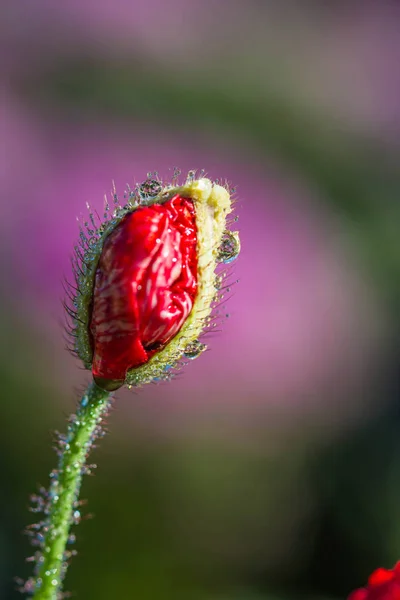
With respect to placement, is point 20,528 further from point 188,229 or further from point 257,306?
point 188,229

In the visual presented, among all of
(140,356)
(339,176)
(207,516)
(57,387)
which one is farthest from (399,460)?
(140,356)

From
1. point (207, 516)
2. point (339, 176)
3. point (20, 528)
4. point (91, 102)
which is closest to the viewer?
point (20, 528)

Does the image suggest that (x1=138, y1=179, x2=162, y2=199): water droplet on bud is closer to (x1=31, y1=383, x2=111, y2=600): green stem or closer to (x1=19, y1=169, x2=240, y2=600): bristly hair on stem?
(x1=19, y1=169, x2=240, y2=600): bristly hair on stem

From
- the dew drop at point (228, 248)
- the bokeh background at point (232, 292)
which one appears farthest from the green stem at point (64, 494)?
the bokeh background at point (232, 292)

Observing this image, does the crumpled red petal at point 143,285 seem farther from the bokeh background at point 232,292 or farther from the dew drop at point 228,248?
the bokeh background at point 232,292

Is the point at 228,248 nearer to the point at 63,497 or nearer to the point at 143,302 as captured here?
the point at 143,302

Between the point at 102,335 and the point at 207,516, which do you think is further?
the point at 207,516
